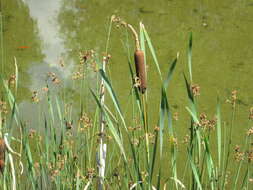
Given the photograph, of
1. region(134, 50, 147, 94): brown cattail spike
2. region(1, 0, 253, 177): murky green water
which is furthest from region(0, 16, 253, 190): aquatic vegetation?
region(1, 0, 253, 177): murky green water

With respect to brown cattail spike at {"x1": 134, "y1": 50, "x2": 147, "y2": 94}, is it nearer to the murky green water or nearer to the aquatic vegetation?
the aquatic vegetation

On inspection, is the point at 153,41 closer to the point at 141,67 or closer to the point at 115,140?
the point at 115,140

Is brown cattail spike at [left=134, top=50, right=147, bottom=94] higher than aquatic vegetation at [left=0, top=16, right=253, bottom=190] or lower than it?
higher

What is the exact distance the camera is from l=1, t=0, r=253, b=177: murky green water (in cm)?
324

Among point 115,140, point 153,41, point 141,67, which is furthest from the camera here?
point 153,41

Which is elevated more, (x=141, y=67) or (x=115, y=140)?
(x=141, y=67)

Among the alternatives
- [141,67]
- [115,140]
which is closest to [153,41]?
[115,140]

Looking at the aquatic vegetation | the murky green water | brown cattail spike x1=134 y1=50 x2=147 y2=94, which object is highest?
the murky green water

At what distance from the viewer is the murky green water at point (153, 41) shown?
128 inches

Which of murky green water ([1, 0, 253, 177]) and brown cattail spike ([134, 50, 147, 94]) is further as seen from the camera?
murky green water ([1, 0, 253, 177])

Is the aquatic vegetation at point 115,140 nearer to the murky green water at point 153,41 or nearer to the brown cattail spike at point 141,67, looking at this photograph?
the brown cattail spike at point 141,67

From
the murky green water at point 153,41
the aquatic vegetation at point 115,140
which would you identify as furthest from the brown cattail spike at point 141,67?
the murky green water at point 153,41

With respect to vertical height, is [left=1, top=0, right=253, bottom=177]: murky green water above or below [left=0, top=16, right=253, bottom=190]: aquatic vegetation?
above

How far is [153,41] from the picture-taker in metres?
4.00
